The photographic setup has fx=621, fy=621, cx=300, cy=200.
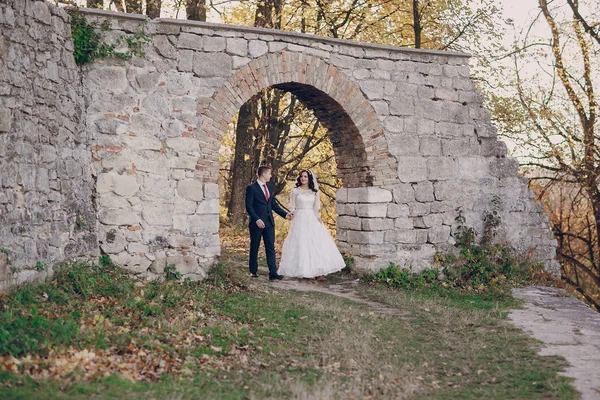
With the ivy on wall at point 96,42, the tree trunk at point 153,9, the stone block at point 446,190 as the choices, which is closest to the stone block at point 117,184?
the ivy on wall at point 96,42

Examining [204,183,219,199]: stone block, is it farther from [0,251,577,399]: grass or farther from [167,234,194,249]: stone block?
[0,251,577,399]: grass

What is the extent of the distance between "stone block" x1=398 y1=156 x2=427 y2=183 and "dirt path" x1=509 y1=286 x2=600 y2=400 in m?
2.17

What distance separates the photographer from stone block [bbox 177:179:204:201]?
7871mm

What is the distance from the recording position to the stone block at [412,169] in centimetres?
922

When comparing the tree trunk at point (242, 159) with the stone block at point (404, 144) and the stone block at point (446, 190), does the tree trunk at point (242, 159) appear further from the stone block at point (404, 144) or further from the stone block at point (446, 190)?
the stone block at point (446, 190)

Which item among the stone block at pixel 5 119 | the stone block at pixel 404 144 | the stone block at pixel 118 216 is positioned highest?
the stone block at pixel 404 144

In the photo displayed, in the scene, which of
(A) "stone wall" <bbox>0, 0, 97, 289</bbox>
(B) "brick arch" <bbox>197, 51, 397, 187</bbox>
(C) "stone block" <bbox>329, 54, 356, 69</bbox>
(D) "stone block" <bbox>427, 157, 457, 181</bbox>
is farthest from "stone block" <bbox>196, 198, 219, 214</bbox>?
(D) "stone block" <bbox>427, 157, 457, 181</bbox>

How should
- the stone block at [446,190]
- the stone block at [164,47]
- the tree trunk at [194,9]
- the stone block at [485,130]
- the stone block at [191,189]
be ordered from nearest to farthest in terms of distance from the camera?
the stone block at [164,47] < the stone block at [191,189] < the stone block at [446,190] < the stone block at [485,130] < the tree trunk at [194,9]

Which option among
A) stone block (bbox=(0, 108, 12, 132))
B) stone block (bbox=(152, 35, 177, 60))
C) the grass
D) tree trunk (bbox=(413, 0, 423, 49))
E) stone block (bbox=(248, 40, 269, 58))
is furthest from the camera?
tree trunk (bbox=(413, 0, 423, 49))

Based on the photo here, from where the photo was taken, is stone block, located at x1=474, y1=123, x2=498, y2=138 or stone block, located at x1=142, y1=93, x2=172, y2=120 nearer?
stone block, located at x1=142, y1=93, x2=172, y2=120

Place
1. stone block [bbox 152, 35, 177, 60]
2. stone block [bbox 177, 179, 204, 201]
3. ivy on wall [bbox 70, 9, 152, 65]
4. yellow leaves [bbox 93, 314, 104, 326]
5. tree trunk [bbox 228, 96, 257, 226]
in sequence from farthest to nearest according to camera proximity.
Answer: tree trunk [bbox 228, 96, 257, 226] < stone block [bbox 177, 179, 204, 201] < stone block [bbox 152, 35, 177, 60] < ivy on wall [bbox 70, 9, 152, 65] < yellow leaves [bbox 93, 314, 104, 326]

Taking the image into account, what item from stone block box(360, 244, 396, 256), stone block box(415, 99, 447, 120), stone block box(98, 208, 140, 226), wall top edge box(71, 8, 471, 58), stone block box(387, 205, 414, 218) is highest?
wall top edge box(71, 8, 471, 58)

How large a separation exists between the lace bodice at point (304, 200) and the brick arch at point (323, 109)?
59 cm

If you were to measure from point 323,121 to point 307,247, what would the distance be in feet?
6.37
